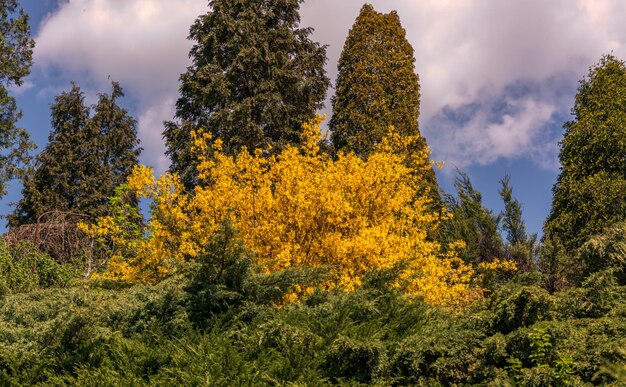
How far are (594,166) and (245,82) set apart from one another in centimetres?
961

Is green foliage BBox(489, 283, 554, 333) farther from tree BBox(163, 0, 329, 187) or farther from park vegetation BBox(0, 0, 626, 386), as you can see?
tree BBox(163, 0, 329, 187)

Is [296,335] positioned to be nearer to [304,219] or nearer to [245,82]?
[304,219]

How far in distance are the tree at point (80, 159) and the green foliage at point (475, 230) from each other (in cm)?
1293

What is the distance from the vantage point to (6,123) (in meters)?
19.9

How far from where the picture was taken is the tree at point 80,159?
2219 cm

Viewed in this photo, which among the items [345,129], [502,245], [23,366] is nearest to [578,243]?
[502,245]

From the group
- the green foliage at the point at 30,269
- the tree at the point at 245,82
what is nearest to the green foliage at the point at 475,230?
the tree at the point at 245,82

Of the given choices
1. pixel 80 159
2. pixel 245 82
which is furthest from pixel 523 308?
pixel 80 159

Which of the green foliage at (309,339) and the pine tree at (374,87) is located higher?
the pine tree at (374,87)

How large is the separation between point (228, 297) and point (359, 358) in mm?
1600

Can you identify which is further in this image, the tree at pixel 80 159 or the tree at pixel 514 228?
the tree at pixel 80 159

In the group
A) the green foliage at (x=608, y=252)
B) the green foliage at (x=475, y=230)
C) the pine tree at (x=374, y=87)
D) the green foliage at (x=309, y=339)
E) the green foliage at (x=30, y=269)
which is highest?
the pine tree at (x=374, y=87)

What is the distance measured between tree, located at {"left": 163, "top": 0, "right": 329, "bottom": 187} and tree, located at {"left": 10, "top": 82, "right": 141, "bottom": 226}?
6.33 meters

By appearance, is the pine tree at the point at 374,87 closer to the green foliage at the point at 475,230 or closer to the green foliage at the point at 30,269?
the green foliage at the point at 475,230
